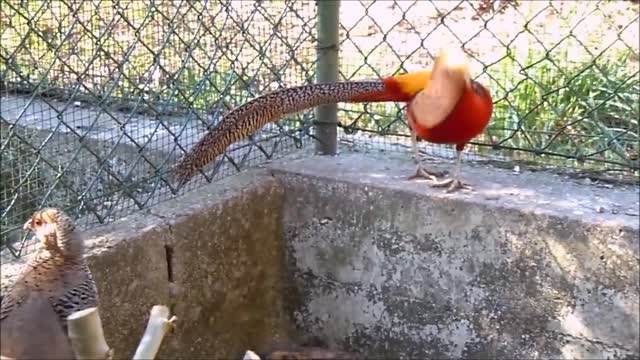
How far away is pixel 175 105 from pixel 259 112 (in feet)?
1.59

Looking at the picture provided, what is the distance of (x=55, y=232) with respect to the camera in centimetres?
234

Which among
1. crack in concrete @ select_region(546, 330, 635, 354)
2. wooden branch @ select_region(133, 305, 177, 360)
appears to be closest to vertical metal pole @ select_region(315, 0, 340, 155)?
crack in concrete @ select_region(546, 330, 635, 354)

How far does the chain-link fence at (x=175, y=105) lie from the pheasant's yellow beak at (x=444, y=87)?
365mm

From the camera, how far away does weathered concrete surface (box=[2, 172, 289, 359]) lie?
263 cm

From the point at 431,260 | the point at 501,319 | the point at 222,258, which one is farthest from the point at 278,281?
the point at 501,319

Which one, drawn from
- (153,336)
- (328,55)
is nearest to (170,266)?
(328,55)

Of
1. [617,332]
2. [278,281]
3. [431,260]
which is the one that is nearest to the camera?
[617,332]

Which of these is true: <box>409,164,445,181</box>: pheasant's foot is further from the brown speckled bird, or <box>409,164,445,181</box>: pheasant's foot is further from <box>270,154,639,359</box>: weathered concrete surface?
the brown speckled bird

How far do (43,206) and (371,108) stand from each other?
1.30 m

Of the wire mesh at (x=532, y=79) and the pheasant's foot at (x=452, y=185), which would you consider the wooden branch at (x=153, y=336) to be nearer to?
the pheasant's foot at (x=452, y=185)

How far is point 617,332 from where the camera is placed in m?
2.65

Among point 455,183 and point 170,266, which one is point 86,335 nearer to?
point 170,266

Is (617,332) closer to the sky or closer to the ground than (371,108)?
closer to the ground

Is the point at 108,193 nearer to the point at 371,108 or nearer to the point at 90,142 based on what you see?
the point at 90,142
